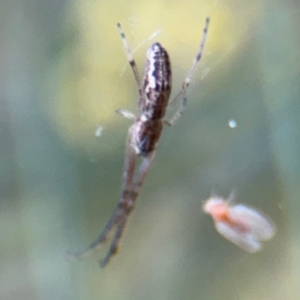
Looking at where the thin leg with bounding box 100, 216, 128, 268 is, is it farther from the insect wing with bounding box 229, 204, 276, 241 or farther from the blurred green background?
the insect wing with bounding box 229, 204, 276, 241

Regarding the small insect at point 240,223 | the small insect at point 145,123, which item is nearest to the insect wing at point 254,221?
the small insect at point 240,223

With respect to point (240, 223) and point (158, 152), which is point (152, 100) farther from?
point (240, 223)

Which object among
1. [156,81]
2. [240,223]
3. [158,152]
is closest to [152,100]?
[156,81]

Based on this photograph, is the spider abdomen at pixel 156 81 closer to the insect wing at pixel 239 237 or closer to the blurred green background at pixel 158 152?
the blurred green background at pixel 158 152

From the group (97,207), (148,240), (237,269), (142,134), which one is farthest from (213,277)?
(142,134)

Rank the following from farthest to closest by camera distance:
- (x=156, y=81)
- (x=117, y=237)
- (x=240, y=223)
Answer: (x=240, y=223)
(x=117, y=237)
(x=156, y=81)

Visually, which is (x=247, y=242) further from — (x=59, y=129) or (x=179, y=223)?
(x=59, y=129)
